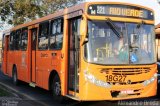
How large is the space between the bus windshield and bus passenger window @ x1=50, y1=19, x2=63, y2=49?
1.89m

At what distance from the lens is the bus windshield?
10859 mm

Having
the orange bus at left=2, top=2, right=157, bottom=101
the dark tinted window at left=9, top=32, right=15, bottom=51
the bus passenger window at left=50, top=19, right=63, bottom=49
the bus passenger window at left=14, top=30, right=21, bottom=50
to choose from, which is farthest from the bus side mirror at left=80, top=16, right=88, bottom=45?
the dark tinted window at left=9, top=32, right=15, bottom=51

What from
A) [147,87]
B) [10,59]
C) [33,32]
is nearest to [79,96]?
[147,87]

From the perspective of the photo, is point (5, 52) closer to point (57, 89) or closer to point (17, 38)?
point (17, 38)

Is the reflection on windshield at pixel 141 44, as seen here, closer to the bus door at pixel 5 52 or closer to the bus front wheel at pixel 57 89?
the bus front wheel at pixel 57 89

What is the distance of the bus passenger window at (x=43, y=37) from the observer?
1417 centimetres

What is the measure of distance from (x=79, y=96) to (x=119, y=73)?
1.27 metres

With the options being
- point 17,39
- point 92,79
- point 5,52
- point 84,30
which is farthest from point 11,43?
point 92,79

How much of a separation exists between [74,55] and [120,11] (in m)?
1.83

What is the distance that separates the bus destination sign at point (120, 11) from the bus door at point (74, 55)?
24.0 inches

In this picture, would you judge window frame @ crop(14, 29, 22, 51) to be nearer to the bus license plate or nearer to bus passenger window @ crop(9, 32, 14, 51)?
bus passenger window @ crop(9, 32, 14, 51)

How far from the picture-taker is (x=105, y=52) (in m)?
10.9

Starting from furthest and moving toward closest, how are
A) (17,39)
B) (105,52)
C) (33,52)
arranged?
(17,39), (33,52), (105,52)

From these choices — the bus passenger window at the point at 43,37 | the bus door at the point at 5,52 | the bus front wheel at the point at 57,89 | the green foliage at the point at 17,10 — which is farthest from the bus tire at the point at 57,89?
the green foliage at the point at 17,10
